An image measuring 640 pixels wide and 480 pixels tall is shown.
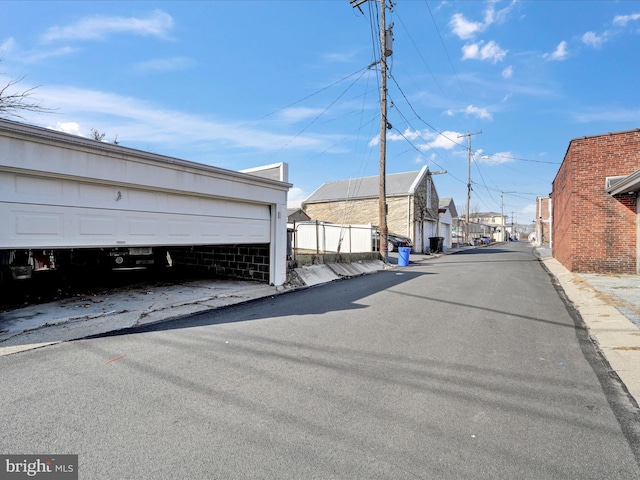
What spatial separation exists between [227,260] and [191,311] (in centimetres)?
417

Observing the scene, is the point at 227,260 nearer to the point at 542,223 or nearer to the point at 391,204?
the point at 391,204

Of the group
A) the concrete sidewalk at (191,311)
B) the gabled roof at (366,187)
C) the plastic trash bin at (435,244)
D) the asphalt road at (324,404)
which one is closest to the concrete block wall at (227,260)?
the concrete sidewalk at (191,311)

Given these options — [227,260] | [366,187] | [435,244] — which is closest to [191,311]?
[227,260]

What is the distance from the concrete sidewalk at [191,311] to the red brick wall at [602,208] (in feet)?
6.12

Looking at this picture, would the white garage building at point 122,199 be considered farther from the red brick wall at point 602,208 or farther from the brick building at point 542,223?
the brick building at point 542,223

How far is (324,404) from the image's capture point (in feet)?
9.77

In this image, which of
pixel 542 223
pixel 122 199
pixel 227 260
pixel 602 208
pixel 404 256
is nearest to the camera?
pixel 122 199

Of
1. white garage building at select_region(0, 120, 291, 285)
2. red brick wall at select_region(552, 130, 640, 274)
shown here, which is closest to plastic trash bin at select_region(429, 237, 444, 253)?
red brick wall at select_region(552, 130, 640, 274)

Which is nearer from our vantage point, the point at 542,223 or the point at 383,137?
the point at 383,137

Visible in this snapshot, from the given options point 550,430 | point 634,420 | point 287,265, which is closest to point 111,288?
point 287,265

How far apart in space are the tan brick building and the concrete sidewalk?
53.1 feet

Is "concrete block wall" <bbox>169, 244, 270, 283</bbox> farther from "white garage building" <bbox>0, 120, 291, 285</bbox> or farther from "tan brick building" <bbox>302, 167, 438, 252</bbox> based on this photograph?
"tan brick building" <bbox>302, 167, 438, 252</bbox>

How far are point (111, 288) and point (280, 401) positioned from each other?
716 centimetres

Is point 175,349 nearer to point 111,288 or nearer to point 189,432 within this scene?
point 189,432
